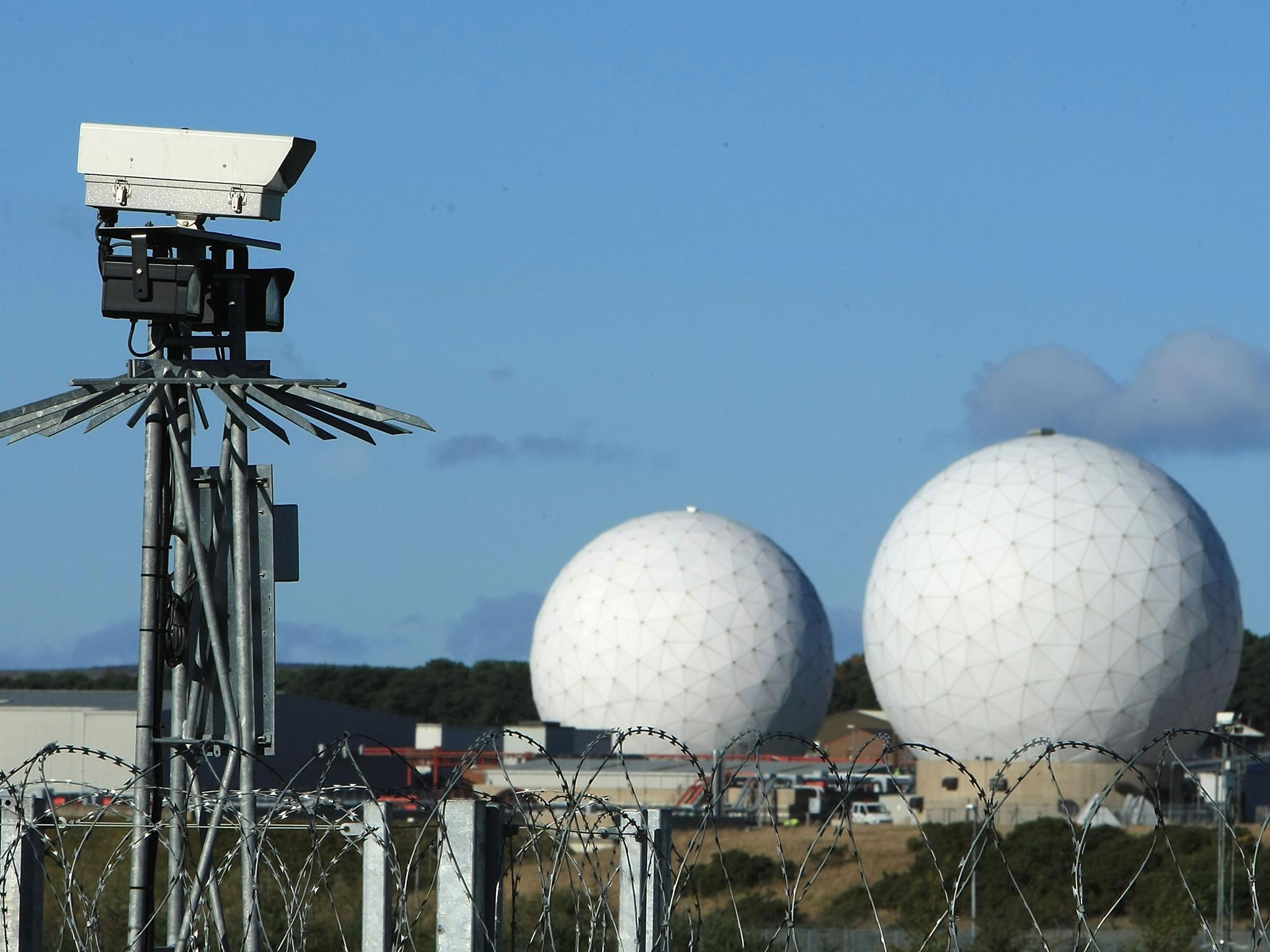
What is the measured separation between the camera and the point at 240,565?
24.1 feet

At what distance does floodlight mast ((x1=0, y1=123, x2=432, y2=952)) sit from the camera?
23.5 feet

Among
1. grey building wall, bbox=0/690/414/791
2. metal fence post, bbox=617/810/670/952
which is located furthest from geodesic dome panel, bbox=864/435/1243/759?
metal fence post, bbox=617/810/670/952

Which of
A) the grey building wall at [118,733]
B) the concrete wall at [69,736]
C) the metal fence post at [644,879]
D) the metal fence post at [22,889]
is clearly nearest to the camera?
the metal fence post at [22,889]

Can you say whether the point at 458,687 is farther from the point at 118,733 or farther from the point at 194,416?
the point at 194,416

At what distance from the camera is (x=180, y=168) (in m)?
7.40

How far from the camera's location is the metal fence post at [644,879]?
7.61m

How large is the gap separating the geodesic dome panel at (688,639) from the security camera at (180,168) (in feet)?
131

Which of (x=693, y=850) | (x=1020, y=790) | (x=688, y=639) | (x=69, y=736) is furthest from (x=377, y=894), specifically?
(x=688, y=639)

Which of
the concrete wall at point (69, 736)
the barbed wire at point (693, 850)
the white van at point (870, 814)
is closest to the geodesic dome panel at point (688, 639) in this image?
the barbed wire at point (693, 850)

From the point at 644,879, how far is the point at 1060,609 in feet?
108

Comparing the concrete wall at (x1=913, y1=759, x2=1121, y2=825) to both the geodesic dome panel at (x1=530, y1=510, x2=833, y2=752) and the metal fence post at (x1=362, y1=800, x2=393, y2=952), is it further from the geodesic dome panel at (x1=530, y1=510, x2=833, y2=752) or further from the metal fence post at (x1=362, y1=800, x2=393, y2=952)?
the metal fence post at (x1=362, y1=800, x2=393, y2=952)

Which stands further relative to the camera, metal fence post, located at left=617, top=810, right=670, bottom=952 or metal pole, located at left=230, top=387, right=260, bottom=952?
metal fence post, located at left=617, top=810, right=670, bottom=952

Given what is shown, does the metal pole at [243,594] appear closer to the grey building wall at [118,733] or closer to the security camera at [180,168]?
the security camera at [180,168]

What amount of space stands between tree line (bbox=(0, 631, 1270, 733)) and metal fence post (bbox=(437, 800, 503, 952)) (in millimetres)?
75502
